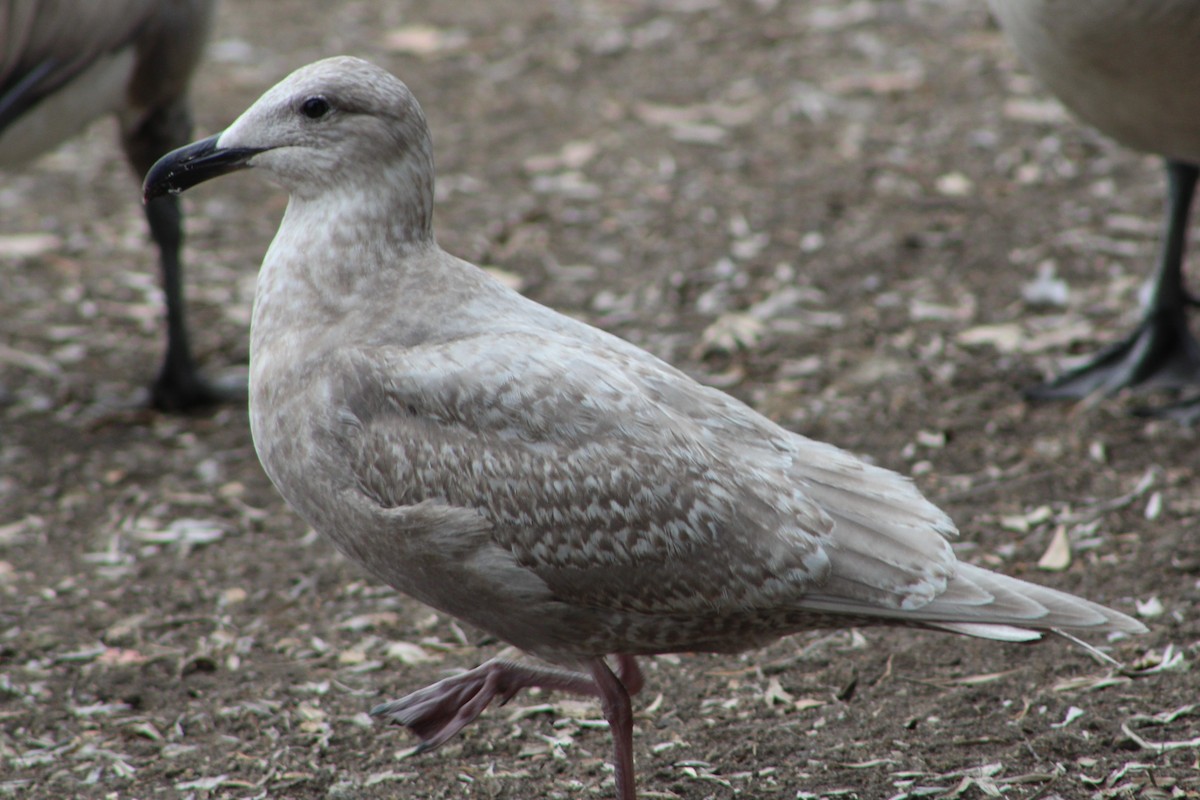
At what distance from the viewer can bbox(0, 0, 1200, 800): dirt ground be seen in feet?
12.2

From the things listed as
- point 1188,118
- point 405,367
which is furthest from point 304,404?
point 1188,118

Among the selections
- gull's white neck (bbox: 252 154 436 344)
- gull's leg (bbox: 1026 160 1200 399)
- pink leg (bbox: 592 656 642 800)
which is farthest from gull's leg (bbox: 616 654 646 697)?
gull's leg (bbox: 1026 160 1200 399)

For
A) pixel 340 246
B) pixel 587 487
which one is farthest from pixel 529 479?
pixel 340 246

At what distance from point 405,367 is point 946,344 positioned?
322cm

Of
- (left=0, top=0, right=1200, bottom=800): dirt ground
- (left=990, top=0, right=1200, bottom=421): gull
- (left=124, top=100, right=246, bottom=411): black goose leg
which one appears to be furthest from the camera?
(left=124, top=100, right=246, bottom=411): black goose leg

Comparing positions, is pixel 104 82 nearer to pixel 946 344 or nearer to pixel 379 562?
pixel 379 562

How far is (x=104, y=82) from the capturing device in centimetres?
537

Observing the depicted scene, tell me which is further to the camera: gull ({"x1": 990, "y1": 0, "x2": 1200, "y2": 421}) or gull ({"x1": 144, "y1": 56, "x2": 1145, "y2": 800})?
gull ({"x1": 990, "y1": 0, "x2": 1200, "y2": 421})

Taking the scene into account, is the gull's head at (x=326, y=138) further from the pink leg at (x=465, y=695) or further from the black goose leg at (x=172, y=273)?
the black goose leg at (x=172, y=273)

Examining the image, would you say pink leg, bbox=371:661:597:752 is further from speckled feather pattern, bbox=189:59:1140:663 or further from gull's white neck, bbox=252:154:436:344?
gull's white neck, bbox=252:154:436:344

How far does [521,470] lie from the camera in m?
3.12

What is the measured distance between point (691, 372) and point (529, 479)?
2697mm

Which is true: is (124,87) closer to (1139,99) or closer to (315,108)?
(315,108)

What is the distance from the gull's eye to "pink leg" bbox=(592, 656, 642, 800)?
1416 millimetres
